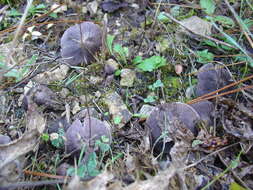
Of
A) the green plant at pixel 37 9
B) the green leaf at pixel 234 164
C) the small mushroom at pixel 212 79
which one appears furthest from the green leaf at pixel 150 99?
the green plant at pixel 37 9

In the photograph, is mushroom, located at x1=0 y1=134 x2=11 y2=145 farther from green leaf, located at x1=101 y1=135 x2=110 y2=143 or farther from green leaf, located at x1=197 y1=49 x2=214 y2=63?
green leaf, located at x1=197 y1=49 x2=214 y2=63

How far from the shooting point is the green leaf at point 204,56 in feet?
8.29

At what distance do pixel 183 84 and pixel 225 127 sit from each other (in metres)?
0.62

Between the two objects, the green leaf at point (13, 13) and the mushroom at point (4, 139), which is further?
the green leaf at point (13, 13)

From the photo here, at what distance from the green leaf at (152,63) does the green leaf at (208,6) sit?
2.55ft

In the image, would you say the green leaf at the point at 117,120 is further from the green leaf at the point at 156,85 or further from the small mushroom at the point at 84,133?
the green leaf at the point at 156,85

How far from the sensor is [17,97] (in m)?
2.47

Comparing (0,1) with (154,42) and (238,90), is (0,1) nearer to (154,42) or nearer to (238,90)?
(154,42)

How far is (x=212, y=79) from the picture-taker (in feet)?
7.36

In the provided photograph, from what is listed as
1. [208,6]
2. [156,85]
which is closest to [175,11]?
[208,6]

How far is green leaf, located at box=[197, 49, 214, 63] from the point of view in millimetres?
2527

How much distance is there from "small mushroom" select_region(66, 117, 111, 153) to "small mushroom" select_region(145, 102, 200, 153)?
361 millimetres

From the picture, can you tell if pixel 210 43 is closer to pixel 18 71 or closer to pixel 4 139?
pixel 18 71

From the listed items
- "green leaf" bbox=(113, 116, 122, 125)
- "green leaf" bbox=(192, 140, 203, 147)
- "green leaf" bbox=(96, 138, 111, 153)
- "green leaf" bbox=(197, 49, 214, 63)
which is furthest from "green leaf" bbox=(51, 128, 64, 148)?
"green leaf" bbox=(197, 49, 214, 63)
